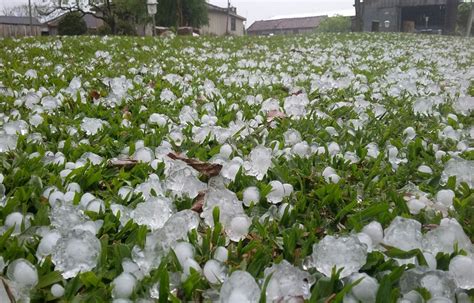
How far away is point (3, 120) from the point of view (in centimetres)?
209

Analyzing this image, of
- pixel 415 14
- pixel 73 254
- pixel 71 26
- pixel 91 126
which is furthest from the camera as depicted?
pixel 415 14

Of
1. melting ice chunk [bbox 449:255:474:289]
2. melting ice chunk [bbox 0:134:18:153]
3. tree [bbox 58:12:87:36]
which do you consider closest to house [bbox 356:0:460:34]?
tree [bbox 58:12:87:36]

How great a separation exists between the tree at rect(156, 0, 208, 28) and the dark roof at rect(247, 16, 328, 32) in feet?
144

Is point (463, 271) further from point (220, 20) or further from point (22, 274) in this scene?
point (220, 20)

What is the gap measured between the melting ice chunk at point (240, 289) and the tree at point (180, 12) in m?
23.9

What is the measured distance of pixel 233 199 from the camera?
47.6 inches

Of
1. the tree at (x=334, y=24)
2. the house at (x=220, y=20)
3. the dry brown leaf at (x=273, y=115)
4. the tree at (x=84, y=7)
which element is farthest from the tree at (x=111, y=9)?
the tree at (x=334, y=24)

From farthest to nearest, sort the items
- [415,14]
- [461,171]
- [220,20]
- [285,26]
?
[285,26] → [220,20] → [415,14] → [461,171]

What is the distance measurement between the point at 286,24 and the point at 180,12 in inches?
1901

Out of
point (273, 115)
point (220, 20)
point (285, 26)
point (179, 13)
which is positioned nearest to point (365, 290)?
point (273, 115)

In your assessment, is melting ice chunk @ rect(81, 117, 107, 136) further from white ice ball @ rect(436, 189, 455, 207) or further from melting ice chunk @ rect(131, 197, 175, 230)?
white ice ball @ rect(436, 189, 455, 207)

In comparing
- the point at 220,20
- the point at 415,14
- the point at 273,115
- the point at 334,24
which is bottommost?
the point at 273,115

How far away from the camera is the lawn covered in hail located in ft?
2.93

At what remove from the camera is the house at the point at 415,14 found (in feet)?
102
